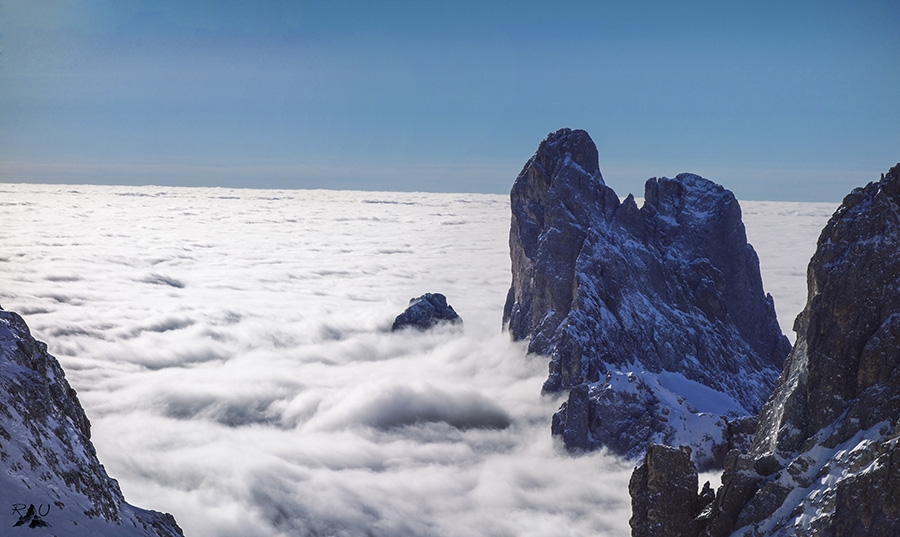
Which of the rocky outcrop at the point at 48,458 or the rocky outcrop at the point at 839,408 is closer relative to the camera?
the rocky outcrop at the point at 48,458

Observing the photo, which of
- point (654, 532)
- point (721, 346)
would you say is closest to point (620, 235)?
point (721, 346)

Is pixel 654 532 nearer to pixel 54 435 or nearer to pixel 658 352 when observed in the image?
pixel 54 435

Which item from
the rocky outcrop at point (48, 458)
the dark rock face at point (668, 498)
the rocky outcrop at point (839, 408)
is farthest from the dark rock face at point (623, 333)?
the rocky outcrop at point (48, 458)

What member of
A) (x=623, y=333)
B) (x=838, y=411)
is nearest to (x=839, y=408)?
(x=838, y=411)

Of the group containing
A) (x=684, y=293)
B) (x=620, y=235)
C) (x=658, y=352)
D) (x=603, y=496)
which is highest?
(x=620, y=235)

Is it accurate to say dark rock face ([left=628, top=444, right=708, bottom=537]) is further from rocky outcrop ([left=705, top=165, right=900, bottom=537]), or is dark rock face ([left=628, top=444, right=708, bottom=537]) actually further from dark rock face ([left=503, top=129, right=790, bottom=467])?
dark rock face ([left=503, top=129, right=790, bottom=467])

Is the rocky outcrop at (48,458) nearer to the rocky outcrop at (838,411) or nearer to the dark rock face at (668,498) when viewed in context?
the dark rock face at (668,498)
